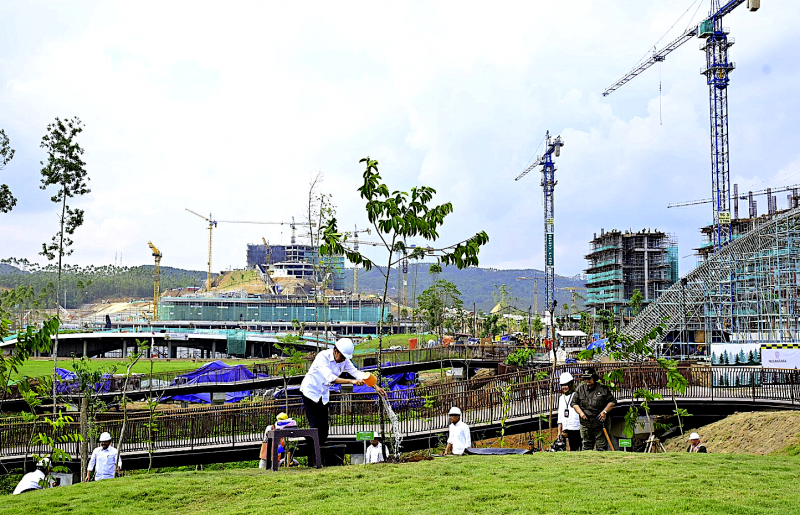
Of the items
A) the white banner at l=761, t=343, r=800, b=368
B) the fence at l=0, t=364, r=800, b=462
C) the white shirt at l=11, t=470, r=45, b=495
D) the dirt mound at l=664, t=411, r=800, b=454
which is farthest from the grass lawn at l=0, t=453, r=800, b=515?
the white banner at l=761, t=343, r=800, b=368

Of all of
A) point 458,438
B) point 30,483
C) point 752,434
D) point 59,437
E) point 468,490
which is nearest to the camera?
point 468,490

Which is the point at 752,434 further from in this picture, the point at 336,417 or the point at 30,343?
the point at 30,343

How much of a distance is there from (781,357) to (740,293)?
53.8m

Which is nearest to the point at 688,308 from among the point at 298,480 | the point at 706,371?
the point at 706,371

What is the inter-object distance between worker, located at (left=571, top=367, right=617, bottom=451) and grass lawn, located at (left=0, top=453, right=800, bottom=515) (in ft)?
7.83

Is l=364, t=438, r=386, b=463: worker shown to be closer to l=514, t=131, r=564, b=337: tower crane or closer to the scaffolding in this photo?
the scaffolding

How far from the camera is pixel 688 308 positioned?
68.8 meters

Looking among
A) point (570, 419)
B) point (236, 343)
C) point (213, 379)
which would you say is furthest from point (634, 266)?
point (570, 419)

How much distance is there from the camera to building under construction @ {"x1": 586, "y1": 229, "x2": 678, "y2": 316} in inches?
4830

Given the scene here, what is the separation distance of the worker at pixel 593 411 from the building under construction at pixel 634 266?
114902 mm

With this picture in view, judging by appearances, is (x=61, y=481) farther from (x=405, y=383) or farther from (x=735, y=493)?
(x=405, y=383)

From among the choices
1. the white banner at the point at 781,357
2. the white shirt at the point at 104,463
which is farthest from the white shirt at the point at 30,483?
the white banner at the point at 781,357

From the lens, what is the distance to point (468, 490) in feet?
23.6

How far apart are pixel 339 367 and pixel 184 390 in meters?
27.0
